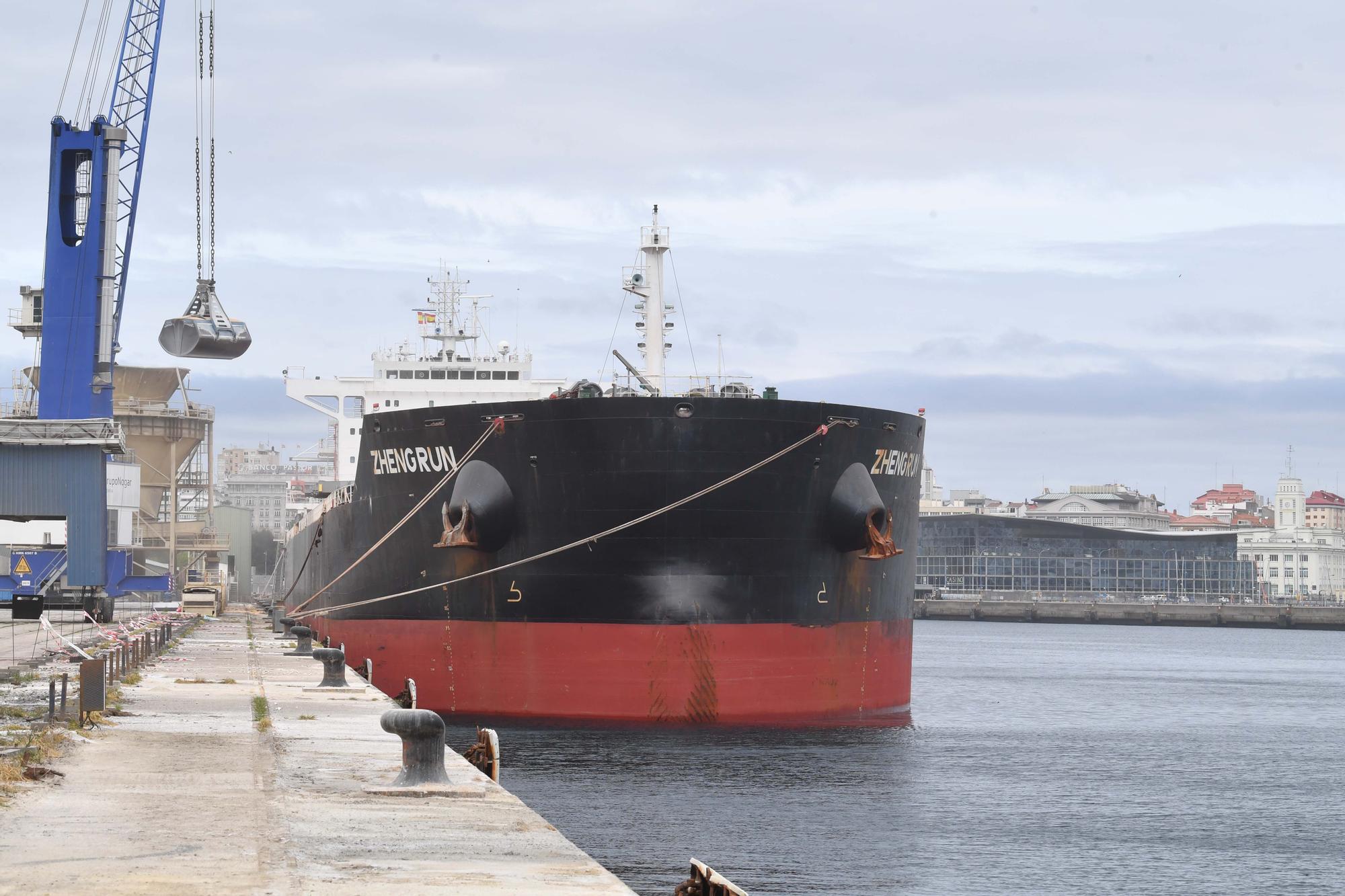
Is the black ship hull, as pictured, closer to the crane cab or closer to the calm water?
the calm water

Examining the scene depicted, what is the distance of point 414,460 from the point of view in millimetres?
23844

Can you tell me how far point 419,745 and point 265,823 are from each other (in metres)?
1.78

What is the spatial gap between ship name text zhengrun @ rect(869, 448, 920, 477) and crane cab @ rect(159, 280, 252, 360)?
2006 centimetres

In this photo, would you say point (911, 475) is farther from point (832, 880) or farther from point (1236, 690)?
point (1236, 690)

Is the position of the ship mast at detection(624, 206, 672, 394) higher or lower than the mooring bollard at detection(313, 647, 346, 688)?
higher

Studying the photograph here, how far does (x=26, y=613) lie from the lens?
3209cm

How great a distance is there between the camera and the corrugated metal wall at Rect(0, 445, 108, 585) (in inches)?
1486

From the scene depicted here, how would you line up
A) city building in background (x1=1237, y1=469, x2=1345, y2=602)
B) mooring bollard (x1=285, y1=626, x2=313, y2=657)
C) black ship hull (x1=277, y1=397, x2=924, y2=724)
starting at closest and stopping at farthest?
black ship hull (x1=277, y1=397, x2=924, y2=724)
mooring bollard (x1=285, y1=626, x2=313, y2=657)
city building in background (x1=1237, y1=469, x2=1345, y2=602)

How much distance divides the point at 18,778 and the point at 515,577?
1122cm

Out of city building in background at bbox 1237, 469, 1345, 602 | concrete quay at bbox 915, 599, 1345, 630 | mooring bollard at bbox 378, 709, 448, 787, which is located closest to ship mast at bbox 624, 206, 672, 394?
mooring bollard at bbox 378, 709, 448, 787

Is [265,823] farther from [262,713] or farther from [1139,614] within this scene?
[1139,614]

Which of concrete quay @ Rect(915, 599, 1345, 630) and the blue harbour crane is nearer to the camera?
the blue harbour crane

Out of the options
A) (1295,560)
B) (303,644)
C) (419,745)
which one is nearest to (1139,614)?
(1295,560)

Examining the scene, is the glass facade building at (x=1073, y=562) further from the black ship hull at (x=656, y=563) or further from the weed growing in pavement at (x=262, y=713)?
the weed growing in pavement at (x=262, y=713)
